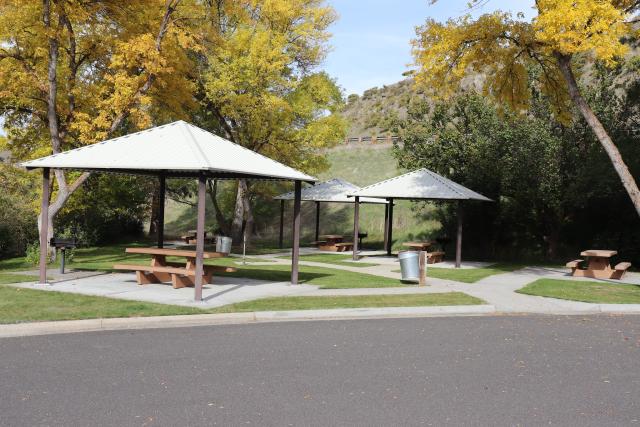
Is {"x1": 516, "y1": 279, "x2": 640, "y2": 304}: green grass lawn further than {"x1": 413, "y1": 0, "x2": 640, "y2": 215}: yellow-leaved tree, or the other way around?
{"x1": 413, "y1": 0, "x2": 640, "y2": 215}: yellow-leaved tree

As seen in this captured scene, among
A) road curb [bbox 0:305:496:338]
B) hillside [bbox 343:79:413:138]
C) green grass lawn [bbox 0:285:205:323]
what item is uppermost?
hillside [bbox 343:79:413:138]

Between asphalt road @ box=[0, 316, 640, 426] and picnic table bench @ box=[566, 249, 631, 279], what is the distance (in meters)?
9.09

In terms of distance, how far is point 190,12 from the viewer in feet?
74.4

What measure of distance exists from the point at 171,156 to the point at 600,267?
Result: 44.2ft

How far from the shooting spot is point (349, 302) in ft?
37.6

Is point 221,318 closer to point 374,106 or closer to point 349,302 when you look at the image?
point 349,302

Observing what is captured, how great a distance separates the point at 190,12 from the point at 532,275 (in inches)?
606

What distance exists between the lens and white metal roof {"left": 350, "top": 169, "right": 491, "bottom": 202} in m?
21.2

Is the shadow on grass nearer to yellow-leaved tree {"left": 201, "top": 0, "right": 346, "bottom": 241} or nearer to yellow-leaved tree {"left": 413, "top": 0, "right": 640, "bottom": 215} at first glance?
yellow-leaved tree {"left": 413, "top": 0, "right": 640, "bottom": 215}

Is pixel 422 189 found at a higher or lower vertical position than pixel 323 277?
higher

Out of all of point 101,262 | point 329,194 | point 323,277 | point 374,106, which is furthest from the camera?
point 374,106

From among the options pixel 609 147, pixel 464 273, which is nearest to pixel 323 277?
pixel 464 273

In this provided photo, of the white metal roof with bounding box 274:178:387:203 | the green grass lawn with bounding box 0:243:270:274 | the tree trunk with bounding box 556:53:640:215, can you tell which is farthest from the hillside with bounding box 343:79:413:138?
the tree trunk with bounding box 556:53:640:215

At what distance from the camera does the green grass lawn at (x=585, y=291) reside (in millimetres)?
12797
